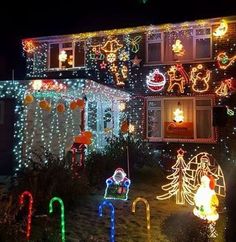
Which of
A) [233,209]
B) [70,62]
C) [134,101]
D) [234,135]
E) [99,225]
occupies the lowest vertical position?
[99,225]

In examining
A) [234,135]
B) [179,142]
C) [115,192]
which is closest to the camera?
[234,135]

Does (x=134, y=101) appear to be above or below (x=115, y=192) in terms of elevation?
above

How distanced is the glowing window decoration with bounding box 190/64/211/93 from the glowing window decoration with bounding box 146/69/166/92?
122cm

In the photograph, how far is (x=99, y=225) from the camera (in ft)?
23.8

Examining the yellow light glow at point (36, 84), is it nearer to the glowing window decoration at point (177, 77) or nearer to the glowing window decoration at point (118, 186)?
the glowing window decoration at point (118, 186)

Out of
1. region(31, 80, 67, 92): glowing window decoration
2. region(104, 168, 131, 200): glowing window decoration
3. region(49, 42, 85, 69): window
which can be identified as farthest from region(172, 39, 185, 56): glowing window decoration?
region(104, 168, 131, 200): glowing window decoration

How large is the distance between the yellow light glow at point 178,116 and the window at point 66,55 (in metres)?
4.80

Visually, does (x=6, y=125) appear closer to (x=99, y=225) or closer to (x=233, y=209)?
(x=99, y=225)

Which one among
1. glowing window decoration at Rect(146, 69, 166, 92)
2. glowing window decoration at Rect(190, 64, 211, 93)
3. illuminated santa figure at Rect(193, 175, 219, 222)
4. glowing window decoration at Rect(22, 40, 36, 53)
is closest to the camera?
illuminated santa figure at Rect(193, 175, 219, 222)

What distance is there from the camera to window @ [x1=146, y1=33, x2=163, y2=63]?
15.8m

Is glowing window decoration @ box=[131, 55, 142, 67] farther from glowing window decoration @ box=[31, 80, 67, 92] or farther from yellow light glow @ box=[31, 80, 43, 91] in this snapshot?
yellow light glow @ box=[31, 80, 43, 91]

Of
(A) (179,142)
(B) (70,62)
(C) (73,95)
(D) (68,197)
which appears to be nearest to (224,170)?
(D) (68,197)

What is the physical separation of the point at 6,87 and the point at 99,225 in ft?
24.8

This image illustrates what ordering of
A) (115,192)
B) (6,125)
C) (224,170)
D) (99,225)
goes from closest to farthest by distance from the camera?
(99,225) → (224,170) → (115,192) → (6,125)
